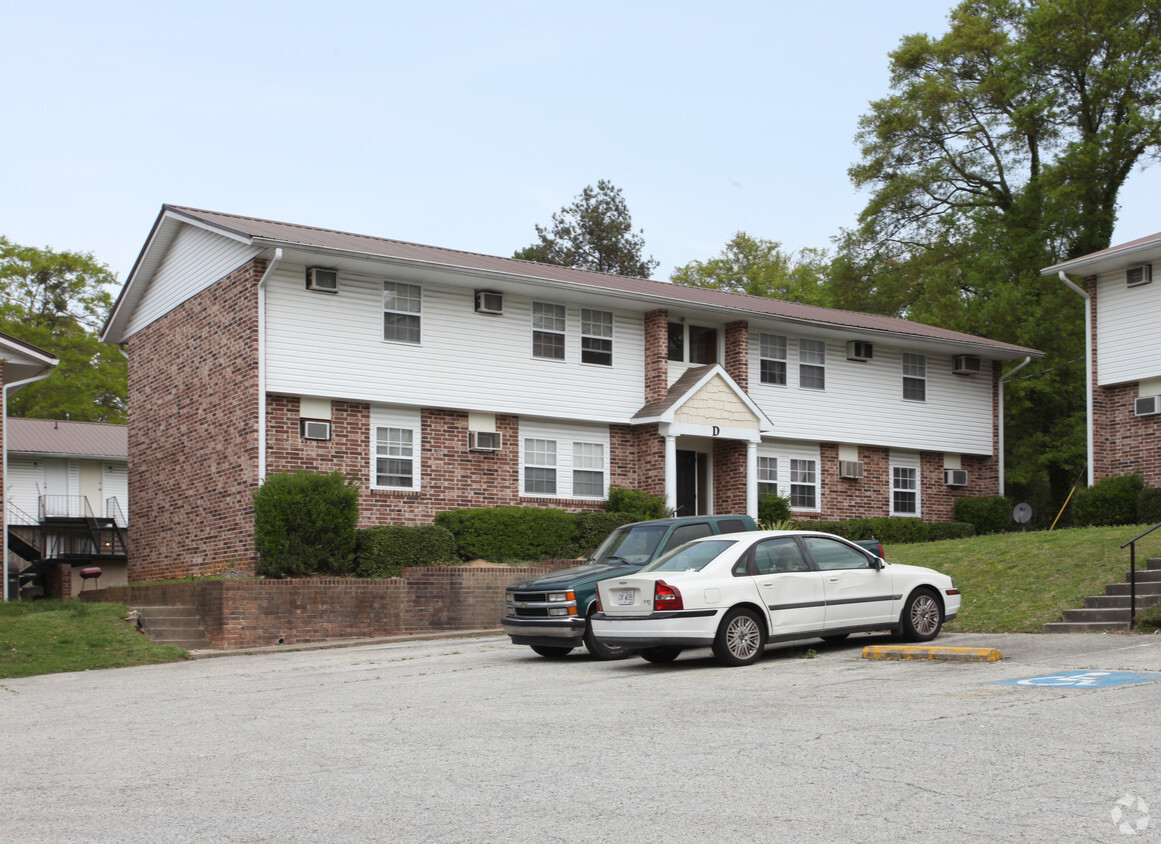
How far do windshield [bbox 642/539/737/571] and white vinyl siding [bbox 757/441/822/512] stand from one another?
1391 cm

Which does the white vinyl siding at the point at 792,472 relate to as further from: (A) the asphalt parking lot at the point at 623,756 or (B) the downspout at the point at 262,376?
(A) the asphalt parking lot at the point at 623,756

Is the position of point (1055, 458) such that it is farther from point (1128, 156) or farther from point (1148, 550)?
point (1148, 550)

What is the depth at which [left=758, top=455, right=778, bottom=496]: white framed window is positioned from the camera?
27516mm

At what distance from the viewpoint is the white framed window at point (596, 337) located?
25.7m

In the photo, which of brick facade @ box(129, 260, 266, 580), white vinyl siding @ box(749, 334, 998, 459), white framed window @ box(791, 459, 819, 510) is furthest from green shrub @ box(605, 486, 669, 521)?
brick facade @ box(129, 260, 266, 580)

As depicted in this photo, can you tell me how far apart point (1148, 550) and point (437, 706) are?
11592mm

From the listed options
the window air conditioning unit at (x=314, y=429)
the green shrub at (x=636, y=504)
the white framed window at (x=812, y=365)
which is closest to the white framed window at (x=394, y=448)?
the window air conditioning unit at (x=314, y=429)

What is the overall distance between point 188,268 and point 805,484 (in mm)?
14640

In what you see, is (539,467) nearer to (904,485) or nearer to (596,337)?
(596,337)

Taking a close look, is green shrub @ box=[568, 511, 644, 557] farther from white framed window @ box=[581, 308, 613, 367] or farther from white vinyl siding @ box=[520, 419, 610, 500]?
white framed window @ box=[581, 308, 613, 367]

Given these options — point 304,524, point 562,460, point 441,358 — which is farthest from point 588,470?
point 304,524

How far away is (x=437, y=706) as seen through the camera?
10500 millimetres

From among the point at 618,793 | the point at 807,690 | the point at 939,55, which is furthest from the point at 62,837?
the point at 939,55

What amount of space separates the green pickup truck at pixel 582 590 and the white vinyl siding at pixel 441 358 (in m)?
8.30
